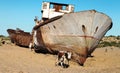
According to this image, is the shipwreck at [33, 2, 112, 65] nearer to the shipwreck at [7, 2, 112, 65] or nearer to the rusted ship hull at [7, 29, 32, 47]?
the shipwreck at [7, 2, 112, 65]

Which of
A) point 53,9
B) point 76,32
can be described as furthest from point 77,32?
point 53,9

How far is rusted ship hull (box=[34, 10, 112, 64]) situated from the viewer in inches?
584

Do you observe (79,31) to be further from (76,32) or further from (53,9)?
(53,9)

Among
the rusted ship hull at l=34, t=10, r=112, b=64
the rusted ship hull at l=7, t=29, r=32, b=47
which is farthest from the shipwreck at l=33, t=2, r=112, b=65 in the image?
the rusted ship hull at l=7, t=29, r=32, b=47

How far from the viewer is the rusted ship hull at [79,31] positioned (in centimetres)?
1483

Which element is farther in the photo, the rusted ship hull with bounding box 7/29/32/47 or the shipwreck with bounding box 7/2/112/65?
the rusted ship hull with bounding box 7/29/32/47

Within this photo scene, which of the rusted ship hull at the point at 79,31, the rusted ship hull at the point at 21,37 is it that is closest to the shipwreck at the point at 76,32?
the rusted ship hull at the point at 79,31

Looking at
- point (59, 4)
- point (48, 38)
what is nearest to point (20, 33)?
point (59, 4)

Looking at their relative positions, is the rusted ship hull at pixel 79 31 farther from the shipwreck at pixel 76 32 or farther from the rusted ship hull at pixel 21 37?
the rusted ship hull at pixel 21 37

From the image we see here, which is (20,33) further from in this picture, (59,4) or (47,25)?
(47,25)

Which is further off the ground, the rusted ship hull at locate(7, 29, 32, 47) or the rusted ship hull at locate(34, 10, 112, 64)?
the rusted ship hull at locate(34, 10, 112, 64)

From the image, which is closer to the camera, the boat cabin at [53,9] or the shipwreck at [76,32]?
the shipwreck at [76,32]

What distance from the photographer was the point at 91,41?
15.0m

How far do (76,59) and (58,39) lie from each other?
6.53ft
